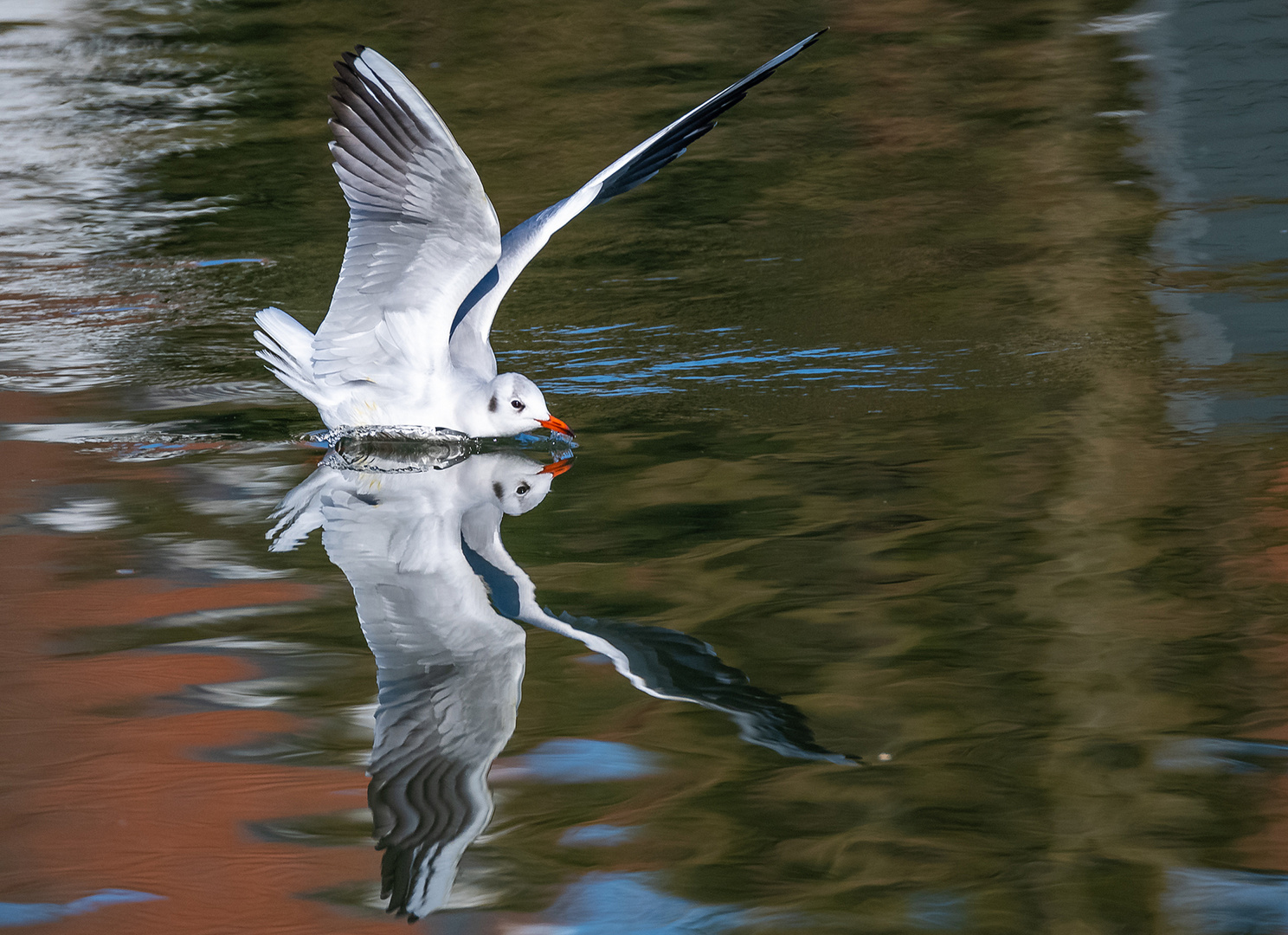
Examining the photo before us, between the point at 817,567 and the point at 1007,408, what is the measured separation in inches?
68.6

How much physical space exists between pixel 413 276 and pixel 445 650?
181 cm

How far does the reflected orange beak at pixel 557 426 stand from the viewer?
18.4 feet

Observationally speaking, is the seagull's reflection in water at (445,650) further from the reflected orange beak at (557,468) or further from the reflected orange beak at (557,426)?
the reflected orange beak at (557,426)

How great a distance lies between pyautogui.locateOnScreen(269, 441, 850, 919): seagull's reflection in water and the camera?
3.15m

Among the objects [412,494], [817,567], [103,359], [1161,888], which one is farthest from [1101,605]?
[103,359]

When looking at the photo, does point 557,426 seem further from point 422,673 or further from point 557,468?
point 422,673

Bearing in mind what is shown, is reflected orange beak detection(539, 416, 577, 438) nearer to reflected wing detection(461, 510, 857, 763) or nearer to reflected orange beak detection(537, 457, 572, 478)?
reflected orange beak detection(537, 457, 572, 478)

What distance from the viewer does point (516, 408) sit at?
18.7 ft

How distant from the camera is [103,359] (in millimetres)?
7016

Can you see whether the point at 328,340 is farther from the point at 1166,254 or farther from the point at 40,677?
the point at 1166,254

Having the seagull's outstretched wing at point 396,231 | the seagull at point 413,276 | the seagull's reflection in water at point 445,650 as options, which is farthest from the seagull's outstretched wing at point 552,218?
the seagull's reflection in water at point 445,650

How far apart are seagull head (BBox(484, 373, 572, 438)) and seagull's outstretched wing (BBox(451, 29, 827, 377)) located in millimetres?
190

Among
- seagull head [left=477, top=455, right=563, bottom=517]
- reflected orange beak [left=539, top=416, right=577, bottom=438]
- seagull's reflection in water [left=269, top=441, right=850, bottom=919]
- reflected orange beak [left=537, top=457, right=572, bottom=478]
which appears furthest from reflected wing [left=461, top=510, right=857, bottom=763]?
reflected orange beak [left=539, top=416, right=577, bottom=438]

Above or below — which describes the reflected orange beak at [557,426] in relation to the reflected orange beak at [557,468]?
above
